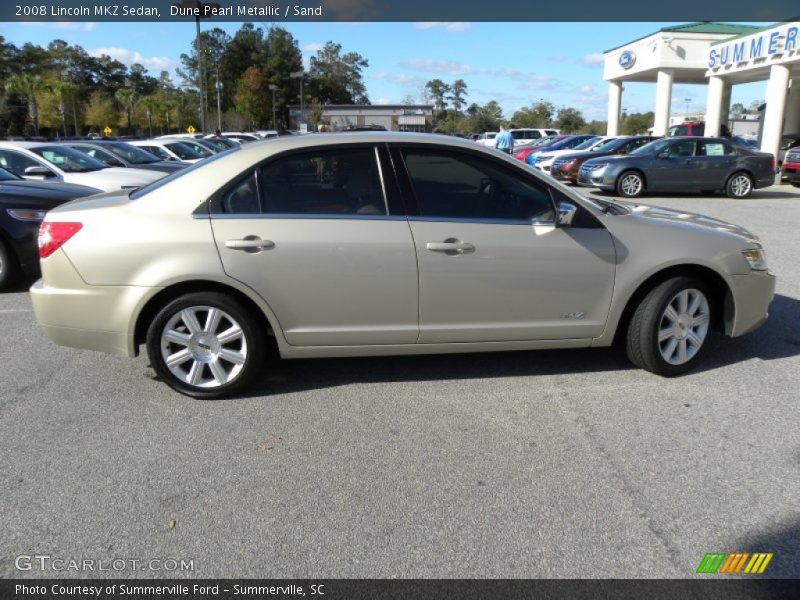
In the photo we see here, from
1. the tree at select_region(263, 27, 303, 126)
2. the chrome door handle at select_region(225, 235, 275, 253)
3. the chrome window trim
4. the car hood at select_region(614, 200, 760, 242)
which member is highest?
the tree at select_region(263, 27, 303, 126)

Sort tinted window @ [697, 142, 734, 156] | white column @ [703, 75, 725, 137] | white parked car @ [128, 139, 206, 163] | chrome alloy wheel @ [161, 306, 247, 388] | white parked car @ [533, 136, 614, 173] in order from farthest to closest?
white column @ [703, 75, 725, 137]
white parked car @ [533, 136, 614, 173]
white parked car @ [128, 139, 206, 163]
tinted window @ [697, 142, 734, 156]
chrome alloy wheel @ [161, 306, 247, 388]

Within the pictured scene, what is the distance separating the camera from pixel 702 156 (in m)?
16.4

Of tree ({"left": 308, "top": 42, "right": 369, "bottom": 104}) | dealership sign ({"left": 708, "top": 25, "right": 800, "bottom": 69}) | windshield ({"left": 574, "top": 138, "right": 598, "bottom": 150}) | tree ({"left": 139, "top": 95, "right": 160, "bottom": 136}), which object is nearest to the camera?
windshield ({"left": 574, "top": 138, "right": 598, "bottom": 150})

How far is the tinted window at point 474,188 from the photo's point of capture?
4125 mm

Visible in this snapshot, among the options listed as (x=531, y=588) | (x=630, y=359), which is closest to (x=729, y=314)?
(x=630, y=359)

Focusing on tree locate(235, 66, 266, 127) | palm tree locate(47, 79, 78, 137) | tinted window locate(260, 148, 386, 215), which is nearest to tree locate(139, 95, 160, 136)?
palm tree locate(47, 79, 78, 137)

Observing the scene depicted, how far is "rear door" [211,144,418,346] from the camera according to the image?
390 centimetres

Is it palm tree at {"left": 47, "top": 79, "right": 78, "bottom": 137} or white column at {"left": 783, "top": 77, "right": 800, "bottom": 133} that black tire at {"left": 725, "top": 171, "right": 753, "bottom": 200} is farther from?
palm tree at {"left": 47, "top": 79, "right": 78, "bottom": 137}

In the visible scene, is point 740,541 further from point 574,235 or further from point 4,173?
point 4,173

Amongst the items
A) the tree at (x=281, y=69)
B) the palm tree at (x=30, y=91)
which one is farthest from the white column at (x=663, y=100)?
the tree at (x=281, y=69)

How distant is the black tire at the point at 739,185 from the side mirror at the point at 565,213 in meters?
14.8

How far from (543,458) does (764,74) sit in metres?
30.9

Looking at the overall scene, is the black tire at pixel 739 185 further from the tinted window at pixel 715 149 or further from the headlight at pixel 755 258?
the headlight at pixel 755 258

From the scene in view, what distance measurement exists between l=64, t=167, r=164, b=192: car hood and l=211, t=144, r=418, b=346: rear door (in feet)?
23.1
